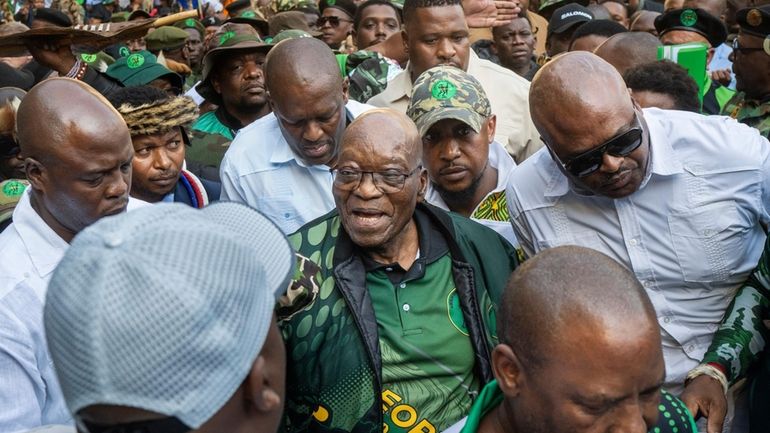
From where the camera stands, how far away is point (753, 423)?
10.3ft

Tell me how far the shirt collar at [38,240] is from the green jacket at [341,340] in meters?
0.76

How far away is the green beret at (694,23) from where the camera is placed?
5.89 metres

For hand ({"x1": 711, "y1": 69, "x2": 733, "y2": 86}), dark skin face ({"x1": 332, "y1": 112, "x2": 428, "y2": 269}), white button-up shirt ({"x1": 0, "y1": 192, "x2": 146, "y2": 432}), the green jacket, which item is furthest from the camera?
hand ({"x1": 711, "y1": 69, "x2": 733, "y2": 86})

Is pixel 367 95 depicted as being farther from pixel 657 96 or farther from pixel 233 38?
pixel 657 96

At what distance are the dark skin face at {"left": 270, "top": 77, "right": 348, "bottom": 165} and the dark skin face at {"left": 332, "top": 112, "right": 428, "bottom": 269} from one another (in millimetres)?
810

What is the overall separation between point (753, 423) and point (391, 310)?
1367mm

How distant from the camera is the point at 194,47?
32.6 feet

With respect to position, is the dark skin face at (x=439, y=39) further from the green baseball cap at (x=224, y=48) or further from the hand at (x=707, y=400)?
the hand at (x=707, y=400)

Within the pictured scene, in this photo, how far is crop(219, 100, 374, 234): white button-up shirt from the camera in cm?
395

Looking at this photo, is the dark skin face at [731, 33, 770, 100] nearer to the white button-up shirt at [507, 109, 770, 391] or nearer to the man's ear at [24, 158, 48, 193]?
the white button-up shirt at [507, 109, 770, 391]

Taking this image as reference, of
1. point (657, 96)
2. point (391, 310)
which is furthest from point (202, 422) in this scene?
point (657, 96)

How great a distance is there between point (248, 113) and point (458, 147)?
228 centimetres

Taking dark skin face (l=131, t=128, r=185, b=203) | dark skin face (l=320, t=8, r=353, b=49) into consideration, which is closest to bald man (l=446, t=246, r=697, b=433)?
dark skin face (l=131, t=128, r=185, b=203)

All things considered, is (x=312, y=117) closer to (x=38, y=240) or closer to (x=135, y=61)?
(x=38, y=240)
